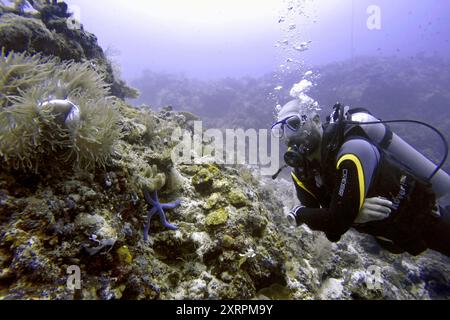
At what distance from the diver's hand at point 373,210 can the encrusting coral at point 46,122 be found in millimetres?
2493

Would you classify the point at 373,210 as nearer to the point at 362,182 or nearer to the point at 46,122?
the point at 362,182

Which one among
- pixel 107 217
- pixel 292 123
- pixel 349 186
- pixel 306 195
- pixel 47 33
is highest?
pixel 47 33

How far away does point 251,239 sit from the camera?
2830mm

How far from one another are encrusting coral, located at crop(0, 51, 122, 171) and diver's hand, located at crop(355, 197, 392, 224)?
2493 millimetres

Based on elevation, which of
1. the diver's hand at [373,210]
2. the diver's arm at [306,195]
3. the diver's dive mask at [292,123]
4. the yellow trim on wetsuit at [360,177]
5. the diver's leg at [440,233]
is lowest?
the diver's leg at [440,233]

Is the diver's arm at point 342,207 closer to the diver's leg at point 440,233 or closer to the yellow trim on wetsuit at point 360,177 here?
the yellow trim on wetsuit at point 360,177

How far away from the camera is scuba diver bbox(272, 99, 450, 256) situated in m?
2.46

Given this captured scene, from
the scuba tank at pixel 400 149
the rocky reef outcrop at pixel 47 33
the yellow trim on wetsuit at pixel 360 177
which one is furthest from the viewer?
the rocky reef outcrop at pixel 47 33

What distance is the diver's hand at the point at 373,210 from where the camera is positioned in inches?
98.0

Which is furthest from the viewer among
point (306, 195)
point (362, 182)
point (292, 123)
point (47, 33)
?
point (47, 33)

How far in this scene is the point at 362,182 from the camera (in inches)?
92.0

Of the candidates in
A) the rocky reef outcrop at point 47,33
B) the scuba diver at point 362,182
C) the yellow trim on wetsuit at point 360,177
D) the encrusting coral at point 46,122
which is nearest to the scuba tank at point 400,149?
the scuba diver at point 362,182

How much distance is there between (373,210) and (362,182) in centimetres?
39

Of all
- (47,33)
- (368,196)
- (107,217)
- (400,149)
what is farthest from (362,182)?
(47,33)
